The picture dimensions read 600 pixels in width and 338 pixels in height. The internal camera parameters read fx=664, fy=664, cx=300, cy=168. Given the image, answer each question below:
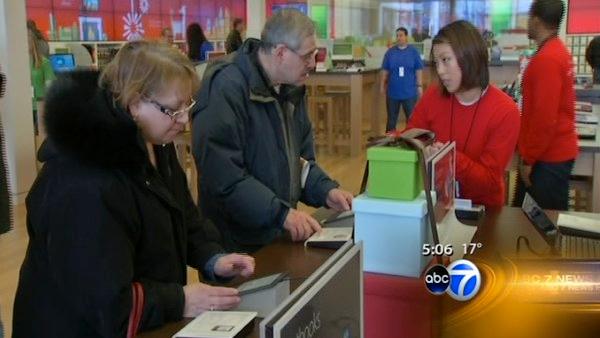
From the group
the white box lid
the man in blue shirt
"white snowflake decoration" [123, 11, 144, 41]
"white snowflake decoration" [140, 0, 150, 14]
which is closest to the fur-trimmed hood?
the white box lid

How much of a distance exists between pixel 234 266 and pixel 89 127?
491 mm

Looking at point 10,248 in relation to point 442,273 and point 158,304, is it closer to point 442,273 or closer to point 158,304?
point 158,304

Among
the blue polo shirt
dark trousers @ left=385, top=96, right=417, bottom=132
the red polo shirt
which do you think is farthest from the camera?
dark trousers @ left=385, top=96, right=417, bottom=132

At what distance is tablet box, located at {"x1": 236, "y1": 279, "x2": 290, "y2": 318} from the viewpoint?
1.30 meters

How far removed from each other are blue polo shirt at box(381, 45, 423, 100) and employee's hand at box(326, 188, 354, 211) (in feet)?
18.7

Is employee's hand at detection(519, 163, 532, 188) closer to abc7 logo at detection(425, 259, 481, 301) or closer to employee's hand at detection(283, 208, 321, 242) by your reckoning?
employee's hand at detection(283, 208, 321, 242)

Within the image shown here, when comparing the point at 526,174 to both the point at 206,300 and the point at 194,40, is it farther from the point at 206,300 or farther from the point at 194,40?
the point at 194,40

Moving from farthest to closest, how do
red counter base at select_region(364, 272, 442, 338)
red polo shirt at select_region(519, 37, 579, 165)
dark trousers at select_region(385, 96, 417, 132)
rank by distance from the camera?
dark trousers at select_region(385, 96, 417, 132) < red polo shirt at select_region(519, 37, 579, 165) < red counter base at select_region(364, 272, 442, 338)

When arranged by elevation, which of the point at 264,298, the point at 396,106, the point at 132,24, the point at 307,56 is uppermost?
the point at 132,24

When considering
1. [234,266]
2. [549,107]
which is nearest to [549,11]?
[549,107]

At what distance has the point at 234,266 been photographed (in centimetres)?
153

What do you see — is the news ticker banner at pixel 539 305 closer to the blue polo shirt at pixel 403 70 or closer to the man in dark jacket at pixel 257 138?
the man in dark jacket at pixel 257 138

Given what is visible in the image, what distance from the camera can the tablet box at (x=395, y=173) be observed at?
130cm

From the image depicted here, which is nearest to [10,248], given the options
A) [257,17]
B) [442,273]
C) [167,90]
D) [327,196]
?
[327,196]
